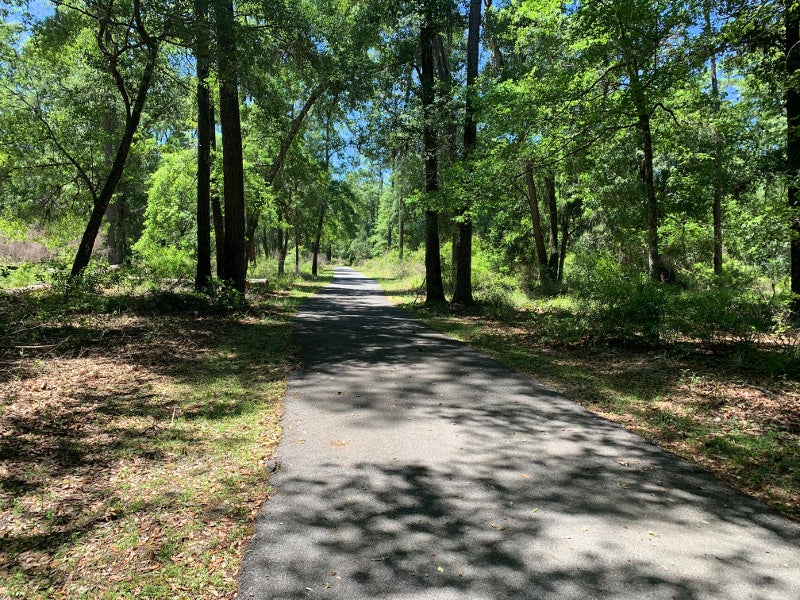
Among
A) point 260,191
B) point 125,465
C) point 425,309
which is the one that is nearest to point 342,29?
point 260,191

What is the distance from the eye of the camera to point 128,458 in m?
4.45

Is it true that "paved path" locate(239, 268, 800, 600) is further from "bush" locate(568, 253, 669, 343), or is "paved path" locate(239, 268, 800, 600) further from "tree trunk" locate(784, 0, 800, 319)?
"tree trunk" locate(784, 0, 800, 319)

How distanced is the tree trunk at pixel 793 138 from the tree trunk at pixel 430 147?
28.3 feet

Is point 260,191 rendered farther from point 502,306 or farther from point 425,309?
point 502,306

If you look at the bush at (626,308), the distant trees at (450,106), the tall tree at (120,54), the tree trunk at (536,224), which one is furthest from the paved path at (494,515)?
the tree trunk at (536,224)

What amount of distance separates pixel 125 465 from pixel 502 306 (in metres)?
13.3

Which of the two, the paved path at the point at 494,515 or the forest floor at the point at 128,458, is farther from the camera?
the forest floor at the point at 128,458

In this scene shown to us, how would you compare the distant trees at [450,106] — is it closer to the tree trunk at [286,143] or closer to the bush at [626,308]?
the tree trunk at [286,143]

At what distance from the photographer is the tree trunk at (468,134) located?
48.6 ft

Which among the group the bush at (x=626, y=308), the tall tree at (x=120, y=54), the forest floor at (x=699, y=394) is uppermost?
the tall tree at (x=120, y=54)

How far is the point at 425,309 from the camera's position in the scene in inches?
661

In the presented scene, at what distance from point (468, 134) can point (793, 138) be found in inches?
358

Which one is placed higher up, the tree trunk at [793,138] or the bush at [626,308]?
the tree trunk at [793,138]

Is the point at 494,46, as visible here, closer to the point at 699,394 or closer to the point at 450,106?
the point at 450,106
